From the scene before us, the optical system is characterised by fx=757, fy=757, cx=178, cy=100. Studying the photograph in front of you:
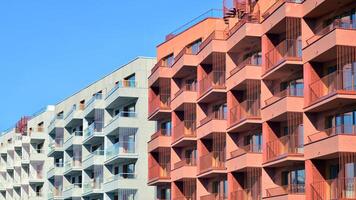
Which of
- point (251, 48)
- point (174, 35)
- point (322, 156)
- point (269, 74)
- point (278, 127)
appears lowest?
point (322, 156)

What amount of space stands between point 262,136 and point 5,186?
74.5 metres

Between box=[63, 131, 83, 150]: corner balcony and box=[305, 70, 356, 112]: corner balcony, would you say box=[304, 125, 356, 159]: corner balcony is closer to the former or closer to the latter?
box=[305, 70, 356, 112]: corner balcony

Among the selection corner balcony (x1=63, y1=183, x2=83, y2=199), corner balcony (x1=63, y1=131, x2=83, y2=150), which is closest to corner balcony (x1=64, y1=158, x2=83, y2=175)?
corner balcony (x1=63, y1=183, x2=83, y2=199)

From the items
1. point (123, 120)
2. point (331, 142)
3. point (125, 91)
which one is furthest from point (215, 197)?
point (125, 91)

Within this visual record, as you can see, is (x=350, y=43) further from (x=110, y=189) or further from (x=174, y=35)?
(x=110, y=189)

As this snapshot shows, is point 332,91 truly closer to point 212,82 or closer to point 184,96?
point 212,82

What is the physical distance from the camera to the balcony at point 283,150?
134 ft

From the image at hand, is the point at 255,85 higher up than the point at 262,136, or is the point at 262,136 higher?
the point at 255,85

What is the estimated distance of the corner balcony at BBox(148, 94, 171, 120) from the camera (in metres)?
61.2

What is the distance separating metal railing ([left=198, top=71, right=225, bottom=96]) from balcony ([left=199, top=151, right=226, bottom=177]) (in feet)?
14.7

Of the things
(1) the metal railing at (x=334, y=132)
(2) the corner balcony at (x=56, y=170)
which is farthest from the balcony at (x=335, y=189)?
(2) the corner balcony at (x=56, y=170)

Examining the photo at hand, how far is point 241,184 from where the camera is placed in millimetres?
49594

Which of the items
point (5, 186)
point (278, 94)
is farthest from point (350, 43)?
point (5, 186)

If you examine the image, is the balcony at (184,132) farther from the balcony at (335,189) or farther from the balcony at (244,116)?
the balcony at (335,189)
